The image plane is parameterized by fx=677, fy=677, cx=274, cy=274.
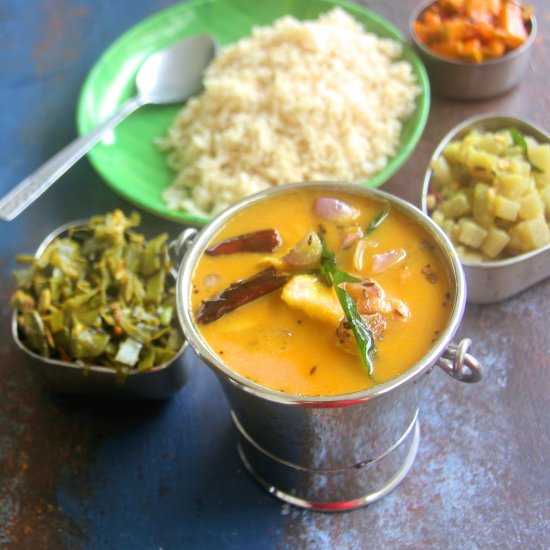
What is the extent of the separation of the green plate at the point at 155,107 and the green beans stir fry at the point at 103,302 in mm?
191

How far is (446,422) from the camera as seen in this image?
1364mm

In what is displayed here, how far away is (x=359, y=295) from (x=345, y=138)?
788 millimetres

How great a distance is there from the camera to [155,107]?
6.52ft

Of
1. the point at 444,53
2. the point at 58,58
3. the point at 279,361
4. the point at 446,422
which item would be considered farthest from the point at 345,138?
the point at 58,58

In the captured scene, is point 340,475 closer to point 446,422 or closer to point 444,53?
point 446,422

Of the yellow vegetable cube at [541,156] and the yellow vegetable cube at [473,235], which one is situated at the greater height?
the yellow vegetable cube at [541,156]

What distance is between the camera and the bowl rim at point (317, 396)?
0.94m

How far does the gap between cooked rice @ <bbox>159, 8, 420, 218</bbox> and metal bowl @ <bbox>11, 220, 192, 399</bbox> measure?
0.48 m

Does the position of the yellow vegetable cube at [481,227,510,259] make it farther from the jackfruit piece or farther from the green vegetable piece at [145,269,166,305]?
the green vegetable piece at [145,269,166,305]

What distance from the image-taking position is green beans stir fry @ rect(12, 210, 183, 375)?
51.6 inches

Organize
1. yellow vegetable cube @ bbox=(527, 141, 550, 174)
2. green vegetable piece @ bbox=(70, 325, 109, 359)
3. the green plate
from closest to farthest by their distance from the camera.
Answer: green vegetable piece @ bbox=(70, 325, 109, 359)
yellow vegetable cube @ bbox=(527, 141, 550, 174)
the green plate

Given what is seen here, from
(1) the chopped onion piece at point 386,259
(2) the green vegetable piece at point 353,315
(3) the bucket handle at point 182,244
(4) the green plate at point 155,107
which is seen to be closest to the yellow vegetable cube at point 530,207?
(4) the green plate at point 155,107

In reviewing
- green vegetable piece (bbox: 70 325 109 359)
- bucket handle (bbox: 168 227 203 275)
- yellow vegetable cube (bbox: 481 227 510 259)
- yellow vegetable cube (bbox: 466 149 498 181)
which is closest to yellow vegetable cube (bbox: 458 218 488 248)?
yellow vegetable cube (bbox: 481 227 510 259)

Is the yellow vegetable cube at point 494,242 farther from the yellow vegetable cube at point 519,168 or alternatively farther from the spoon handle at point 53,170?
the spoon handle at point 53,170
